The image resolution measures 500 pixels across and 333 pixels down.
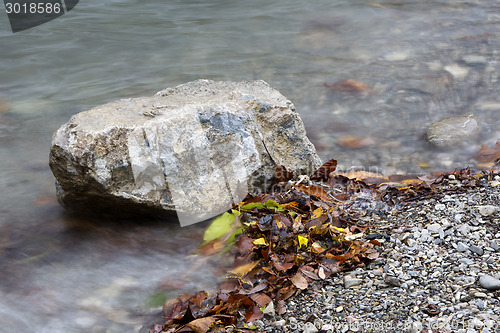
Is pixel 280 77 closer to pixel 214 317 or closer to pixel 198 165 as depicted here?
pixel 198 165

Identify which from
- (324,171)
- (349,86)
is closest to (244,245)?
(324,171)

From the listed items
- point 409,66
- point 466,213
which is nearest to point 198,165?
point 466,213

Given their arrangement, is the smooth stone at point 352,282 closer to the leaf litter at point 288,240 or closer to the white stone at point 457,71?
the leaf litter at point 288,240

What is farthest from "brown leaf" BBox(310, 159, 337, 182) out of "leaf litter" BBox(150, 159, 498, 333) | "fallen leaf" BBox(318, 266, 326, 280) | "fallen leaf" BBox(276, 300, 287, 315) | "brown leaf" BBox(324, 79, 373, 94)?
"brown leaf" BBox(324, 79, 373, 94)

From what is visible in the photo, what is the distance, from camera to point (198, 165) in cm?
369

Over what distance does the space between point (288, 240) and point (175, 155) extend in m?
0.97

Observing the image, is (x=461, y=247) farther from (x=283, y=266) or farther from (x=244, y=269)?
(x=244, y=269)

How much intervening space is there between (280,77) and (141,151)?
3.28m

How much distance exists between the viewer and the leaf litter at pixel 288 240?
2.79m

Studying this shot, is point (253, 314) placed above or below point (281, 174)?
below

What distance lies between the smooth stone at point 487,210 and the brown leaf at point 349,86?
3.07m

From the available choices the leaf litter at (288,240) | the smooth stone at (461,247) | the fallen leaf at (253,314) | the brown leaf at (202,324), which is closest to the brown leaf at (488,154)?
the leaf litter at (288,240)

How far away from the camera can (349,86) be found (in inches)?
244

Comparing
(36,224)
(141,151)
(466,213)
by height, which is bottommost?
(36,224)
